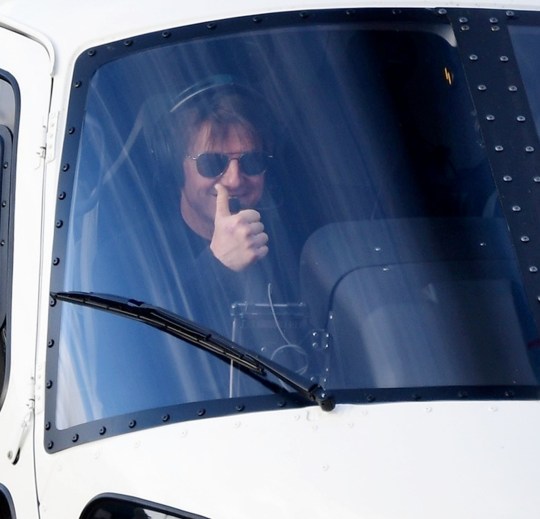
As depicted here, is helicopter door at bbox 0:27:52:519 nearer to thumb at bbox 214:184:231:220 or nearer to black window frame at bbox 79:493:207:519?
black window frame at bbox 79:493:207:519

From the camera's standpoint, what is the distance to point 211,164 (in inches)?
124

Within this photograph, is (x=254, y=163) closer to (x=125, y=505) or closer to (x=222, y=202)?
(x=222, y=202)

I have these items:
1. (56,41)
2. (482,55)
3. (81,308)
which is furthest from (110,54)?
(482,55)

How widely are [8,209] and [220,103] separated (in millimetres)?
585

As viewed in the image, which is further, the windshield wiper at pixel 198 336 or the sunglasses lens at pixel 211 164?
the sunglasses lens at pixel 211 164

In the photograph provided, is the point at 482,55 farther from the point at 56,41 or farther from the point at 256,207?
the point at 56,41

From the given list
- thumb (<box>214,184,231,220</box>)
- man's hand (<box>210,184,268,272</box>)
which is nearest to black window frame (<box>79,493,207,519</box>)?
man's hand (<box>210,184,268,272</box>)

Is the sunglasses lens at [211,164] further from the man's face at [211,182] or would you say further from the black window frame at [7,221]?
the black window frame at [7,221]

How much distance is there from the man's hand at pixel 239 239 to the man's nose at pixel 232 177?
0.22ft

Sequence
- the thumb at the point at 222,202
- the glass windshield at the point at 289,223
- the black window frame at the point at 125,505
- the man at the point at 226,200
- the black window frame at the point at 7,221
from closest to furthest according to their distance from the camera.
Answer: the black window frame at the point at 125,505 < the glass windshield at the point at 289,223 < the man at the point at 226,200 < the thumb at the point at 222,202 < the black window frame at the point at 7,221

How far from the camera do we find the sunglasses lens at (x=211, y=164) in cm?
313

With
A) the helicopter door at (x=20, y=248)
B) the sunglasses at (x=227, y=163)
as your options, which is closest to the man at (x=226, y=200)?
the sunglasses at (x=227, y=163)

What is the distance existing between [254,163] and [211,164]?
11 cm

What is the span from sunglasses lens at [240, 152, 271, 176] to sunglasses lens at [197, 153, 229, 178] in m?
0.04
